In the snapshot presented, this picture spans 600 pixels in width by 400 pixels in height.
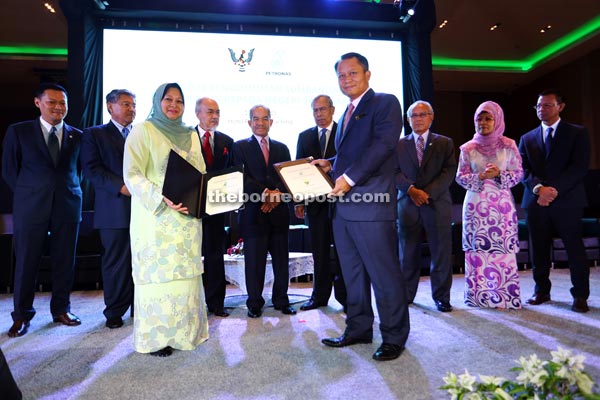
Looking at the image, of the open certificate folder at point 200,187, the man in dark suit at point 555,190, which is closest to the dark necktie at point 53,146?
the open certificate folder at point 200,187

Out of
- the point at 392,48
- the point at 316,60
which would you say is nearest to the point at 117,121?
the point at 316,60

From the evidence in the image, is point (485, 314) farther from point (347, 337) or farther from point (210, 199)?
point (210, 199)

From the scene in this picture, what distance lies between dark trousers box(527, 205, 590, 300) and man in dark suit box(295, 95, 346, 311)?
1.56m

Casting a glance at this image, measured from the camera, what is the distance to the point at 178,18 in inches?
195

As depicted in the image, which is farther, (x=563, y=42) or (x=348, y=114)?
(x=563, y=42)

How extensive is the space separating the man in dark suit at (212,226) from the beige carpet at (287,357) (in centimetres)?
22

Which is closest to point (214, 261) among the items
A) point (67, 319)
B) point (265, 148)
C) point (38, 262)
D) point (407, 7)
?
Result: point (265, 148)

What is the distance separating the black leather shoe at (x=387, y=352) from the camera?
193cm

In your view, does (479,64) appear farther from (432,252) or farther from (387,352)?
(387,352)

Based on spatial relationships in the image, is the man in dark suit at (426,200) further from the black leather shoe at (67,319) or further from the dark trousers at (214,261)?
the black leather shoe at (67,319)

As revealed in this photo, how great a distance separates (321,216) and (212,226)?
0.83 meters

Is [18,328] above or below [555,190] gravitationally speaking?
below

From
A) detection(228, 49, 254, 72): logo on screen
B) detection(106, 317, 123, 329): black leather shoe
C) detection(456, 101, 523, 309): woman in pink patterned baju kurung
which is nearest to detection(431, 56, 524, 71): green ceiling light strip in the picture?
detection(228, 49, 254, 72): logo on screen

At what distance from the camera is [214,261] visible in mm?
3049
